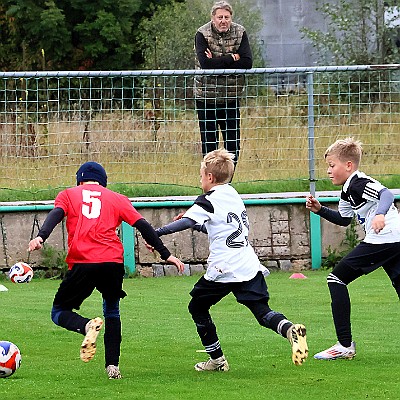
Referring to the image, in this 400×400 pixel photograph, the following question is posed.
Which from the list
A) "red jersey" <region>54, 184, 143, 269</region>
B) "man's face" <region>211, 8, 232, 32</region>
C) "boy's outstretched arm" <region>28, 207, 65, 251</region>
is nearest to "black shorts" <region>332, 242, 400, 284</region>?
"red jersey" <region>54, 184, 143, 269</region>

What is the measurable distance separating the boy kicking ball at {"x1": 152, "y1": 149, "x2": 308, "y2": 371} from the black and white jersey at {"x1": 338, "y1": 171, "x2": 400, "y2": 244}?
2.68 feet

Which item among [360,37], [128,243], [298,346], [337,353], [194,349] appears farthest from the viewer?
[360,37]

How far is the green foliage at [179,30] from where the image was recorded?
28614mm

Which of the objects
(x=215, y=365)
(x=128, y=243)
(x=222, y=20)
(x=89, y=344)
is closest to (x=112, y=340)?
(x=89, y=344)

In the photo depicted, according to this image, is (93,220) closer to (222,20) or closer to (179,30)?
(222,20)

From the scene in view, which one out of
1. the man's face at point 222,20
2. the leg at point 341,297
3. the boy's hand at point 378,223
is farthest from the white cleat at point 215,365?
the man's face at point 222,20

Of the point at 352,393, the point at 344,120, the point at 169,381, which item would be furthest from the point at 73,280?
the point at 344,120

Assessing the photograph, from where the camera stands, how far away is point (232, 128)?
12000 mm

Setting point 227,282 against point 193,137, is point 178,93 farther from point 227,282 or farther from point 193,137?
point 227,282

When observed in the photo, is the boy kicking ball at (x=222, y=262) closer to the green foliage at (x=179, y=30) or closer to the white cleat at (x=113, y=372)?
the white cleat at (x=113, y=372)

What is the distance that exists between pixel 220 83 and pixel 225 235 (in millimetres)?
5170

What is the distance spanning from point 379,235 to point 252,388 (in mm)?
1607

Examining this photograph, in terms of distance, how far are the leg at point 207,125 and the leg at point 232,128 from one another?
4.3 inches

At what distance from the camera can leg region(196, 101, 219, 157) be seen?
39.4 ft
